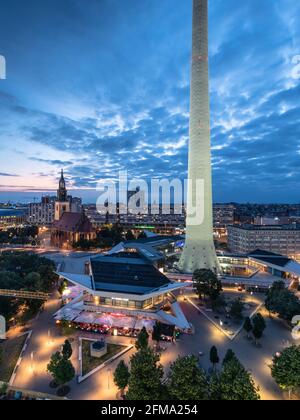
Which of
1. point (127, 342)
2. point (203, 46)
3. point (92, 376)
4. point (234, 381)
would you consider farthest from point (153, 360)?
point (203, 46)

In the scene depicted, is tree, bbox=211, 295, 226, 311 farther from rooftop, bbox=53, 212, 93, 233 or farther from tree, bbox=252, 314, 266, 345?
rooftop, bbox=53, 212, 93, 233

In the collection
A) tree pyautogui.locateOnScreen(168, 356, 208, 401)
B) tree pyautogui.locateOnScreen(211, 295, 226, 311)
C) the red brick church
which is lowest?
tree pyautogui.locateOnScreen(211, 295, 226, 311)

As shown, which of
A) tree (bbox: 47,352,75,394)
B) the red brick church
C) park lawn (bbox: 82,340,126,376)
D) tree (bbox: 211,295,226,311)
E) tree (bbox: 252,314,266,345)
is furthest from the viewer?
the red brick church

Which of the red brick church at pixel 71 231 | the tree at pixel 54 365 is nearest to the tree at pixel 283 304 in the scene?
the tree at pixel 54 365

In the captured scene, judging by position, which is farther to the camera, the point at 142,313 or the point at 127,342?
the point at 142,313

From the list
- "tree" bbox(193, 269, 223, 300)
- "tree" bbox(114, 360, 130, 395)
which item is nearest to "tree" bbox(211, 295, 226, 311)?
"tree" bbox(193, 269, 223, 300)

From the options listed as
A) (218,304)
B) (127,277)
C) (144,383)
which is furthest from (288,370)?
(127,277)
